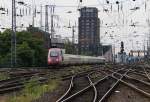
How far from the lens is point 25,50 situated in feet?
224

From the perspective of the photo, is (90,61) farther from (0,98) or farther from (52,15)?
(0,98)

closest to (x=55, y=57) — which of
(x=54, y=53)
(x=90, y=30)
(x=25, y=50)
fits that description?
(x=54, y=53)

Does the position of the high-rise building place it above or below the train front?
above

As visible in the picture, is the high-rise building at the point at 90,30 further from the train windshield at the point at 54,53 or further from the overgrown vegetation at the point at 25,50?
the train windshield at the point at 54,53

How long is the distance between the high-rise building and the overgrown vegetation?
1033 inches

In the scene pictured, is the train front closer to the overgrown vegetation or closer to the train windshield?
the train windshield

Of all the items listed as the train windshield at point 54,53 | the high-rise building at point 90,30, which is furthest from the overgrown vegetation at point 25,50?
the high-rise building at point 90,30

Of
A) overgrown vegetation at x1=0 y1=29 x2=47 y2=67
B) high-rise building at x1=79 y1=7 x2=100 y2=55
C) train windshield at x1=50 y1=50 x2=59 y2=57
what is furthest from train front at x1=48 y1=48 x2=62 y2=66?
high-rise building at x1=79 y1=7 x2=100 y2=55

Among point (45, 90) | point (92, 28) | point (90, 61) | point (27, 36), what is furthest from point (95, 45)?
point (45, 90)

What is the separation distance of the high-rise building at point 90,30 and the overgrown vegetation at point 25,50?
2624cm

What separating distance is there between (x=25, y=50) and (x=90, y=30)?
60338mm

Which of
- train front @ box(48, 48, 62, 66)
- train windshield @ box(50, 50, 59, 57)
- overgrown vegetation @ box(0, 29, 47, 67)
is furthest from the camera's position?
overgrown vegetation @ box(0, 29, 47, 67)

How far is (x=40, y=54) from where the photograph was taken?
76688 mm

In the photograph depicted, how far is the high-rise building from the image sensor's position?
10882 centimetres
